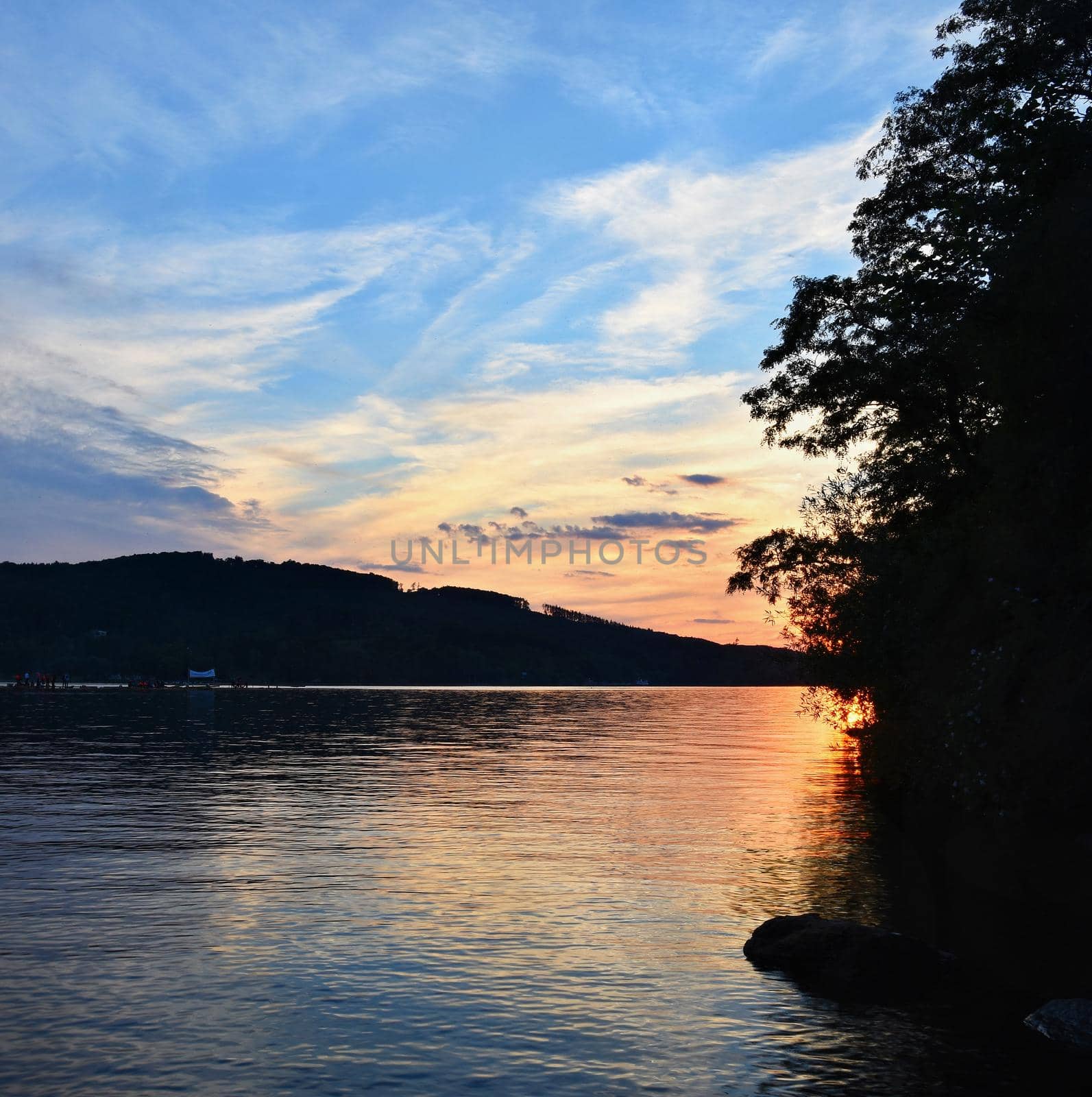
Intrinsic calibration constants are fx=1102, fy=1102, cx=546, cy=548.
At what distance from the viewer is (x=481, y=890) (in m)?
34.4

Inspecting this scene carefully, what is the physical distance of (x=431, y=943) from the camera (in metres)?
27.8

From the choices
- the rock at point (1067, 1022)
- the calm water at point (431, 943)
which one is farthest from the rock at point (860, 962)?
the rock at point (1067, 1022)

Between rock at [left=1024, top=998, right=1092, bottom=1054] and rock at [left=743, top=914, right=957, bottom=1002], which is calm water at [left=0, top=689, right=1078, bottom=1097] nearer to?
rock at [left=743, top=914, right=957, bottom=1002]

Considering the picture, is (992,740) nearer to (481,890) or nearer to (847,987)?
(847,987)

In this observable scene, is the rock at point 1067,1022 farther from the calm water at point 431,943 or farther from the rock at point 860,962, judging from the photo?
the rock at point 860,962

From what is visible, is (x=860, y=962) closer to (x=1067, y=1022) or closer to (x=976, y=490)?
(x=1067, y=1022)

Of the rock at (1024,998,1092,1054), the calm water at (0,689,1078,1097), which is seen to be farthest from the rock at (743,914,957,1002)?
the rock at (1024,998,1092,1054)

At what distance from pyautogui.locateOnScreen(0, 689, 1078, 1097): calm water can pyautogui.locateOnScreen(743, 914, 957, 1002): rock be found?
76 centimetres

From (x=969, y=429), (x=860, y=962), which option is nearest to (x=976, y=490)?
(x=969, y=429)

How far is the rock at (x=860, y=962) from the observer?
23.8 meters

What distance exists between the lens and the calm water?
750 inches

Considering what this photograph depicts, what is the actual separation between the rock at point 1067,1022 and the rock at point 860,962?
249 cm

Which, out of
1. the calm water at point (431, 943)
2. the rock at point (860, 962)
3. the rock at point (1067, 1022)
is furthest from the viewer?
the rock at point (860, 962)

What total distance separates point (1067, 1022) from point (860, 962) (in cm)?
471
